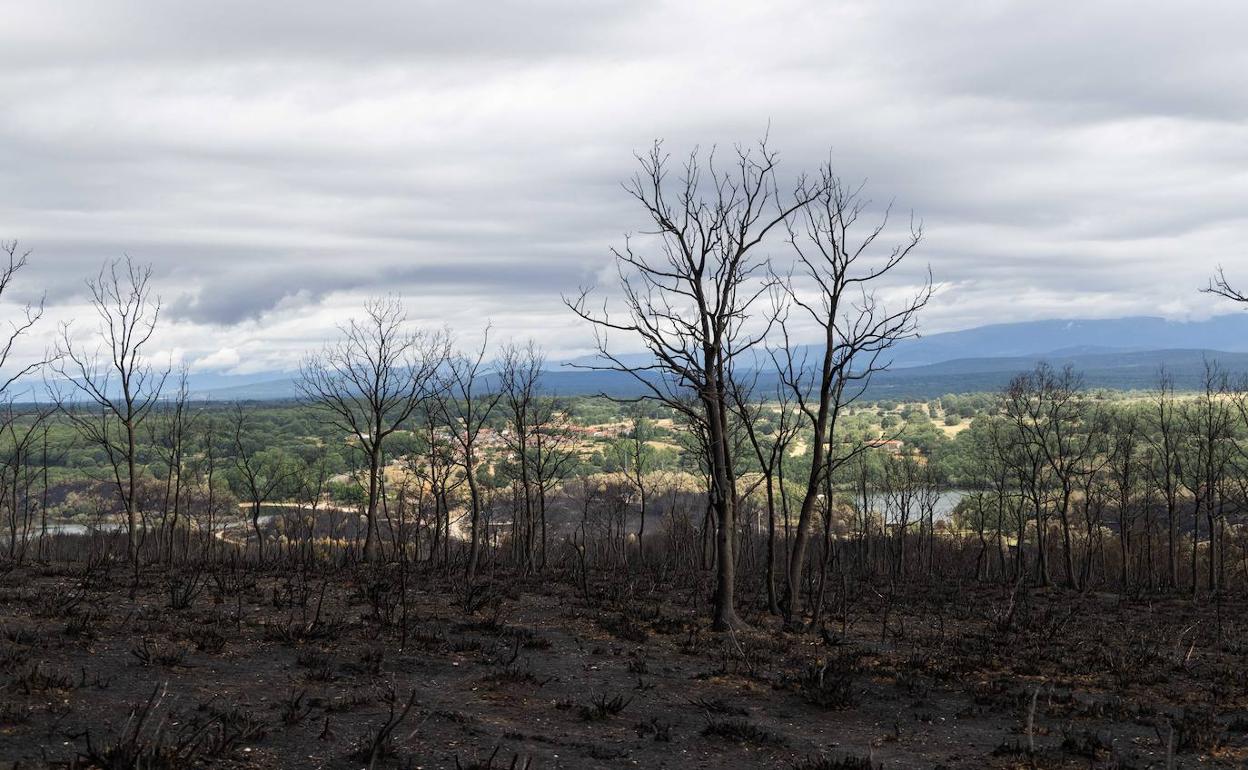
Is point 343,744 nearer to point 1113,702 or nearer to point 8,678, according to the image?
point 8,678

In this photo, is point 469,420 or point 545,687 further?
point 469,420

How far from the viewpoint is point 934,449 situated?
12381cm

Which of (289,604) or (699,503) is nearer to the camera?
A: (289,604)

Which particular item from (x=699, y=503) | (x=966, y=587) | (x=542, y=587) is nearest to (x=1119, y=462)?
(x=966, y=587)

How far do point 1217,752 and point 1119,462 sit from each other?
57.7 meters

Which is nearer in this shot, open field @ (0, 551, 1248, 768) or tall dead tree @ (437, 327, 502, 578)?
open field @ (0, 551, 1248, 768)

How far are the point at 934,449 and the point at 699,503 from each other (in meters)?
50.8

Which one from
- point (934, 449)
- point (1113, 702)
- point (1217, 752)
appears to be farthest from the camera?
point (934, 449)

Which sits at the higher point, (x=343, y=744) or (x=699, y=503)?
(x=343, y=744)

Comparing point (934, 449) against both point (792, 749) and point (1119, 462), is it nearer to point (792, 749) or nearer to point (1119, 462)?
point (1119, 462)

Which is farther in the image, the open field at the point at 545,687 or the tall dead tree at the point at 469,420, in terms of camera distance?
the tall dead tree at the point at 469,420

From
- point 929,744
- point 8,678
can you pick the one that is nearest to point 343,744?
point 8,678

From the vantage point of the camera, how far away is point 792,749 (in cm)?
1005

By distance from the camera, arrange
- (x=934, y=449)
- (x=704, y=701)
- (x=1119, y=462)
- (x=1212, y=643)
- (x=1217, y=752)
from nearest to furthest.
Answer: (x=1217, y=752) → (x=704, y=701) → (x=1212, y=643) → (x=1119, y=462) → (x=934, y=449)
